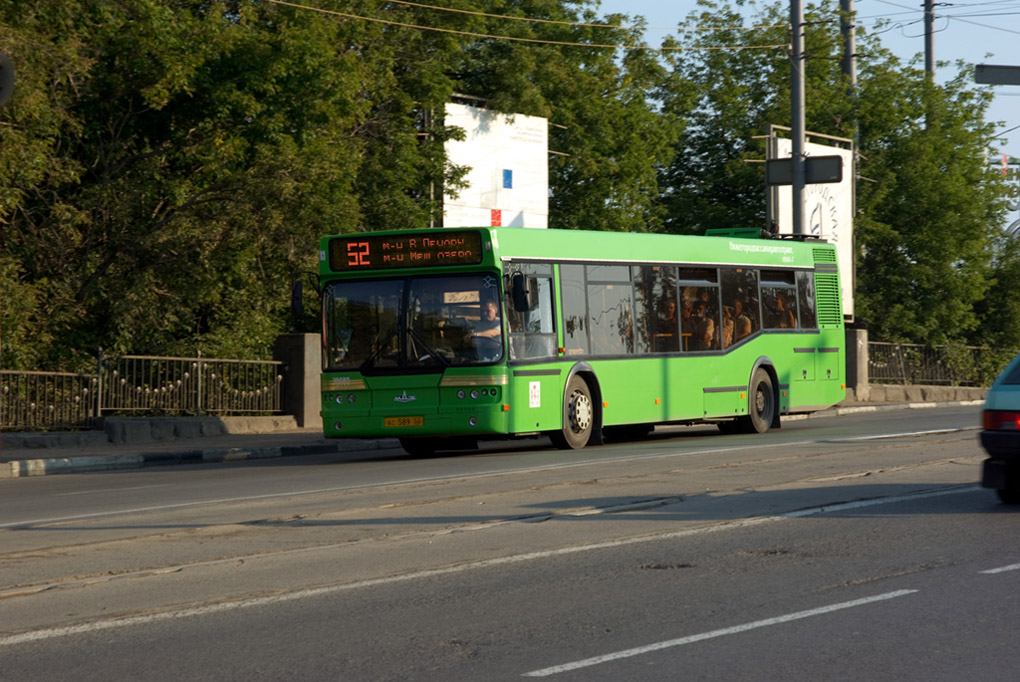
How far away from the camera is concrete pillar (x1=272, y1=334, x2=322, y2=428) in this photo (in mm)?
26859

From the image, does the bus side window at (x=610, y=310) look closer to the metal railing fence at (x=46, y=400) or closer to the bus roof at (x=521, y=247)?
the bus roof at (x=521, y=247)

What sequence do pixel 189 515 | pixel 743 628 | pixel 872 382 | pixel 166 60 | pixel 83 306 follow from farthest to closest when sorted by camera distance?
pixel 872 382, pixel 83 306, pixel 166 60, pixel 189 515, pixel 743 628

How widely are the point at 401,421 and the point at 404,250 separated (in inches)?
89.9

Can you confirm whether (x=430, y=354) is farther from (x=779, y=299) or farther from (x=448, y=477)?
(x=779, y=299)

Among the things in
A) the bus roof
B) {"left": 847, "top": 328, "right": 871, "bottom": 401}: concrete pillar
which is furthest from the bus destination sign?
{"left": 847, "top": 328, "right": 871, "bottom": 401}: concrete pillar

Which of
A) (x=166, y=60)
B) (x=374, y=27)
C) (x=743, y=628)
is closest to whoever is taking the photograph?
(x=743, y=628)

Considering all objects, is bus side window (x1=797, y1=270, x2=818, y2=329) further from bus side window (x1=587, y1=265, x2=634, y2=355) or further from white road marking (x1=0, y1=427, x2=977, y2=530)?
bus side window (x1=587, y1=265, x2=634, y2=355)

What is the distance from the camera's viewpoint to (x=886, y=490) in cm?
1351

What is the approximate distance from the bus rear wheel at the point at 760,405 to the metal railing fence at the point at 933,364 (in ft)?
55.7

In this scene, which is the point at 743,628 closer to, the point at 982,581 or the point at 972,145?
the point at 982,581

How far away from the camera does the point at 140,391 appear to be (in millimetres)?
24297

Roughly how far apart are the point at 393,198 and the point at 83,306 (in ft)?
25.8

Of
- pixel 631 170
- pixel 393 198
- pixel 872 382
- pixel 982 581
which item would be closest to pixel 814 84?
pixel 631 170

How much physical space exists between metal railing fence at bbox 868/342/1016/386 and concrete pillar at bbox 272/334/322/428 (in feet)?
61.7
